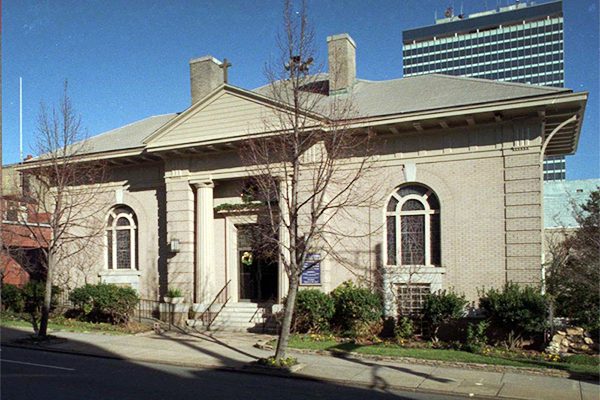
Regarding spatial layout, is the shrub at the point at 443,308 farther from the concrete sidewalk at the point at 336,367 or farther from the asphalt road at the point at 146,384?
the asphalt road at the point at 146,384

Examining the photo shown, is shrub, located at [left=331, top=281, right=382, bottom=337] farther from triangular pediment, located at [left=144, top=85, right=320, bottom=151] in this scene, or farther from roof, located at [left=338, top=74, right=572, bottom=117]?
triangular pediment, located at [left=144, top=85, right=320, bottom=151]

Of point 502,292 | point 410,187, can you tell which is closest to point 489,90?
point 410,187

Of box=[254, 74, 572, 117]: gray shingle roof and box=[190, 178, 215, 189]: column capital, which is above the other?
box=[254, 74, 572, 117]: gray shingle roof

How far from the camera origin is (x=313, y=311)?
18.2 metres

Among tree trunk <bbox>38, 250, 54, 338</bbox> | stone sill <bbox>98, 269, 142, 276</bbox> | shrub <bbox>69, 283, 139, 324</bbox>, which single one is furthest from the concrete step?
tree trunk <bbox>38, 250, 54, 338</bbox>

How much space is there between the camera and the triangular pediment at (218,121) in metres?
20.5

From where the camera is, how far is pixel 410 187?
19.5 metres

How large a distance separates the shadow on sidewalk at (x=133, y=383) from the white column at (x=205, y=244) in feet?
20.6

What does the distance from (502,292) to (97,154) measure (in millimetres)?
16688

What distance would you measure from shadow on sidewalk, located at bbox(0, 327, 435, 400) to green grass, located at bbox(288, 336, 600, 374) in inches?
125

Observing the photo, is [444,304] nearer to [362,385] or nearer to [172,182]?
[362,385]

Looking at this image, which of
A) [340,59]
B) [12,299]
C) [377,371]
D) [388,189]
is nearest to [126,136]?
[12,299]

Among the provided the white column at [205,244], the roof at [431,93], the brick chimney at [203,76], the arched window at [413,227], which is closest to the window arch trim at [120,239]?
the white column at [205,244]

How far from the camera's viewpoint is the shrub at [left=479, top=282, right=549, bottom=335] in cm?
1549
